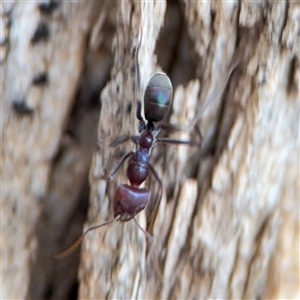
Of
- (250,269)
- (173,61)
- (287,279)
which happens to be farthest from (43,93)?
(287,279)

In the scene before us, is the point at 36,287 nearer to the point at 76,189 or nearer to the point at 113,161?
the point at 76,189

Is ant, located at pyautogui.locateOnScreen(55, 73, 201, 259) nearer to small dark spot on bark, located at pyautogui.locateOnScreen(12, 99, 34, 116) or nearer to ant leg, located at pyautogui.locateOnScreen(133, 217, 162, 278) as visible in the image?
ant leg, located at pyautogui.locateOnScreen(133, 217, 162, 278)

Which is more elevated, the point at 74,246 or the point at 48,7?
the point at 48,7

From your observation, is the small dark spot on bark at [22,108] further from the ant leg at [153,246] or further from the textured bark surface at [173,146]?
the ant leg at [153,246]

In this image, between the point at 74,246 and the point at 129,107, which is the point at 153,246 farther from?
the point at 129,107

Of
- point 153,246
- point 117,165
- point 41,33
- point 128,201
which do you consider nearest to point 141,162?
point 117,165

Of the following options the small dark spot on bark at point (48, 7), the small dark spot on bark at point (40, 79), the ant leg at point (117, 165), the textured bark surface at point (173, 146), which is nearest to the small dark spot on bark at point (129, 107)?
the textured bark surface at point (173, 146)

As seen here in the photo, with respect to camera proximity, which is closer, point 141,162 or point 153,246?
point 153,246
